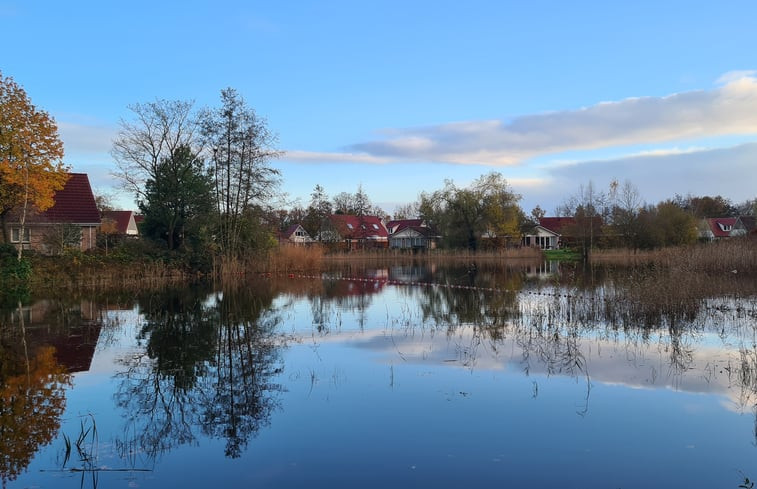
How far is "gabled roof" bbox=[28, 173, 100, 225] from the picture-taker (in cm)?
3538

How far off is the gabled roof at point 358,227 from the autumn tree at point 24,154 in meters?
42.3

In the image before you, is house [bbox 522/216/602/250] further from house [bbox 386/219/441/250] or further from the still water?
the still water

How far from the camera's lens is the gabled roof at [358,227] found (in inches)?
2907

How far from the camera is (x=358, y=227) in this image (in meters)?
83.1

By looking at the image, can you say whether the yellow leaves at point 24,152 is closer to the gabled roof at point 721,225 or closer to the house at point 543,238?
the house at point 543,238

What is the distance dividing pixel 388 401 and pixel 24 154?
26.2 metres

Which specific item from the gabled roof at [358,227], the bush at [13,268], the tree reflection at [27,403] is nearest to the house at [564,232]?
the gabled roof at [358,227]

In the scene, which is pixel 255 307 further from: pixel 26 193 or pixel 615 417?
pixel 26 193

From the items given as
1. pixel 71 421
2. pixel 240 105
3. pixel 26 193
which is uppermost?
pixel 240 105

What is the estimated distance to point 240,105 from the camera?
113ft

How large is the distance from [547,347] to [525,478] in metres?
5.76

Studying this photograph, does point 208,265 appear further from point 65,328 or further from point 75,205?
point 65,328

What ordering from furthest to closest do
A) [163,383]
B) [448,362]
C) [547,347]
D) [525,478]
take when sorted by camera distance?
[547,347]
[448,362]
[163,383]
[525,478]

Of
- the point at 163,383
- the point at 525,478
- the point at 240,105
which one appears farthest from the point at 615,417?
the point at 240,105
